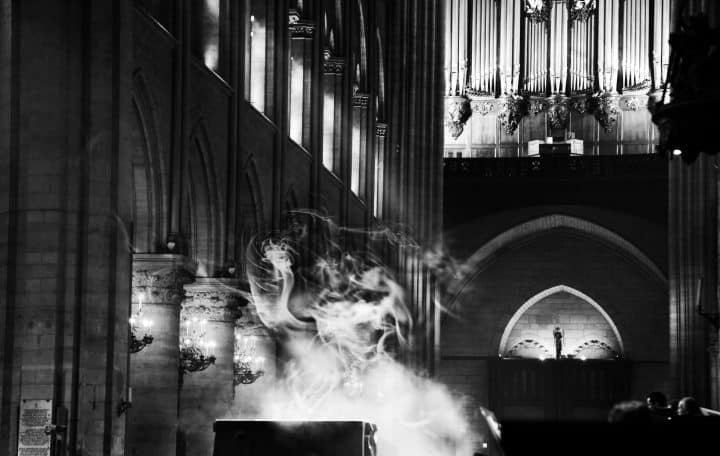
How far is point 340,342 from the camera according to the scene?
36.1 m

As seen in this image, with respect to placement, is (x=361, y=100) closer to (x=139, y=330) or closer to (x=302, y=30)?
(x=302, y=30)

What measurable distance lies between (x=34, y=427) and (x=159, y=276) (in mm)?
5399

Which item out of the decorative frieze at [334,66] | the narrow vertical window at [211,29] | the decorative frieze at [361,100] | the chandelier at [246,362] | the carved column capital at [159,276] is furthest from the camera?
the decorative frieze at [361,100]

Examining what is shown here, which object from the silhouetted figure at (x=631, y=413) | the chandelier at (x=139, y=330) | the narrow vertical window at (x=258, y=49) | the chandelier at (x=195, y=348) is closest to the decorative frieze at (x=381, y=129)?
the narrow vertical window at (x=258, y=49)

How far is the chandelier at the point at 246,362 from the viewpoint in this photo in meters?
26.3

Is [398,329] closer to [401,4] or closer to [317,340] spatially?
[401,4]

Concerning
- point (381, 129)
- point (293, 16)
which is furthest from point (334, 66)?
point (381, 129)

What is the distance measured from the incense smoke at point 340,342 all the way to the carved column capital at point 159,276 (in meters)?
3.90

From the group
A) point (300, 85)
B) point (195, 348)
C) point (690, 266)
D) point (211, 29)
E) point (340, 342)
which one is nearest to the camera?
point (195, 348)

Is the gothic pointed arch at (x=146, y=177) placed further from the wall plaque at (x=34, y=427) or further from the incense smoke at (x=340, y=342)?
the wall plaque at (x=34, y=427)

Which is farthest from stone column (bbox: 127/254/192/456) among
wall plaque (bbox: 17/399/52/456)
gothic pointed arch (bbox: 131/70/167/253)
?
wall plaque (bbox: 17/399/52/456)

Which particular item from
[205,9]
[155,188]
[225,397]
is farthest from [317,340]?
[155,188]

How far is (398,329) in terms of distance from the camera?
46375 mm

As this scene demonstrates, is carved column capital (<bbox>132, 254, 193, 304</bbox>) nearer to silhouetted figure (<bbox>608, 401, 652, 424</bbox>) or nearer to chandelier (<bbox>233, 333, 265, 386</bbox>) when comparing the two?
chandelier (<bbox>233, 333, 265, 386</bbox>)
